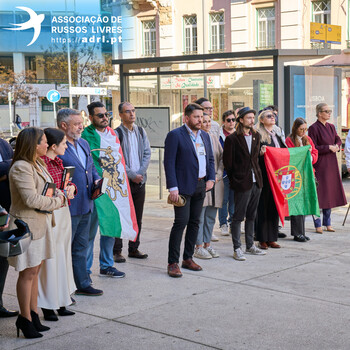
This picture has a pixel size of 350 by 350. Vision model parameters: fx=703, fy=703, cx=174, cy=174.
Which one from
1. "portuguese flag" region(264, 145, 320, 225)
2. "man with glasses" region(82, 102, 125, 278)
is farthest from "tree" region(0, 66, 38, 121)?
"man with glasses" region(82, 102, 125, 278)

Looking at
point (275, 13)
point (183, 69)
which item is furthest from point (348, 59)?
point (183, 69)

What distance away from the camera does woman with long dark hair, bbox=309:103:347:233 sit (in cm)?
997

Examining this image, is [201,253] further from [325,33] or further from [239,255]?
[325,33]

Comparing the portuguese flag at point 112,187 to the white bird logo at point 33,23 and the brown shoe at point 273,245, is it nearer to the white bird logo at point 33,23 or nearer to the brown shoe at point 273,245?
the brown shoe at point 273,245

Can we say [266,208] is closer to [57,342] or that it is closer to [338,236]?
[338,236]

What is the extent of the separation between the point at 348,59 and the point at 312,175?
20983mm

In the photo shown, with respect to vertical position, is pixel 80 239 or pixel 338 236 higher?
pixel 80 239

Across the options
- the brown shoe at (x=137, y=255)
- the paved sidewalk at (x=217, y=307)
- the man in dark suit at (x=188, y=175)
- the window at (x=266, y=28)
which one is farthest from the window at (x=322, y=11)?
the man in dark suit at (x=188, y=175)

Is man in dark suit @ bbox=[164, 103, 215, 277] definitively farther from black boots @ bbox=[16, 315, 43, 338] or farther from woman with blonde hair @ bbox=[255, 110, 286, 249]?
black boots @ bbox=[16, 315, 43, 338]

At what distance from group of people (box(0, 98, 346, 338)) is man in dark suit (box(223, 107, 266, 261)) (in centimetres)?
1

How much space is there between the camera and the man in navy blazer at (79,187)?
6215 millimetres

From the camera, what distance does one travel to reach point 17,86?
49.3 m

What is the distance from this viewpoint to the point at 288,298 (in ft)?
20.9

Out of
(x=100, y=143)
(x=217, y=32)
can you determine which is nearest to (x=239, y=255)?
(x=100, y=143)
